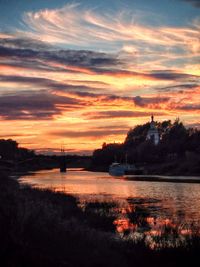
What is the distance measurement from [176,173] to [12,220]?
165426 millimetres

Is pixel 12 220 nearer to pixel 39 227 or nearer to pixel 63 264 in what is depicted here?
pixel 39 227

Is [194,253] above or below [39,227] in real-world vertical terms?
below

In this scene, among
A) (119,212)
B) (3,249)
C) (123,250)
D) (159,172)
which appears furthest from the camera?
(159,172)

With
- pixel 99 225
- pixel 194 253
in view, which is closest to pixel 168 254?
pixel 194 253

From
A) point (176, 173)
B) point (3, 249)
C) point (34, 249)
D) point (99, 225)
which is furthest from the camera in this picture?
point (176, 173)

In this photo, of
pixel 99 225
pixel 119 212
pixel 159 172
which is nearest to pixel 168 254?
pixel 99 225

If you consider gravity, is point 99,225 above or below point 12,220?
below

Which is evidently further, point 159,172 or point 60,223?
point 159,172

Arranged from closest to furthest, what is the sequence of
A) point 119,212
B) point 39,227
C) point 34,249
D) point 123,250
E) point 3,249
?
point 3,249 → point 34,249 → point 39,227 → point 123,250 → point 119,212

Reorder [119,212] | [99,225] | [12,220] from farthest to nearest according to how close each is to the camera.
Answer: [119,212]
[99,225]
[12,220]

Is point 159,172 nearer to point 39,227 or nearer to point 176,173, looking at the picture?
point 176,173

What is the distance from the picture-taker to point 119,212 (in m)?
40.1

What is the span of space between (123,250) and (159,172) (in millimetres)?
178362

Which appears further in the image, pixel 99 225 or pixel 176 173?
pixel 176 173
